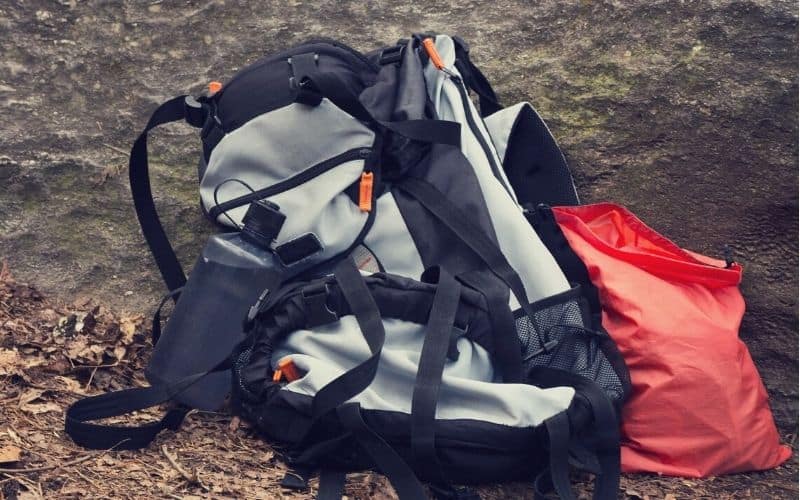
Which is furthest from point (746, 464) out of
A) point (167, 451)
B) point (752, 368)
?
point (167, 451)

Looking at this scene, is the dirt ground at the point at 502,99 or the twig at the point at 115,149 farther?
the twig at the point at 115,149

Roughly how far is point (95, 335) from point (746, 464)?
5.46ft

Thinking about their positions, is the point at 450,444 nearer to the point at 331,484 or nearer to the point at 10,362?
the point at 331,484

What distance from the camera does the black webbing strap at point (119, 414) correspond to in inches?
74.2

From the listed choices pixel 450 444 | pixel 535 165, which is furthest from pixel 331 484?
pixel 535 165

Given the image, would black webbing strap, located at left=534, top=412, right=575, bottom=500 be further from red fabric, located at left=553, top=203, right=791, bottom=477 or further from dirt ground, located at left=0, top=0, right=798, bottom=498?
dirt ground, located at left=0, top=0, right=798, bottom=498

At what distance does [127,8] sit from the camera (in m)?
2.81

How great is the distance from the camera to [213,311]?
6.94 ft

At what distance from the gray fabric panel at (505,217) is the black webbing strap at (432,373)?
22cm

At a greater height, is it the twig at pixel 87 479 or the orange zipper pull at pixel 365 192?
the orange zipper pull at pixel 365 192

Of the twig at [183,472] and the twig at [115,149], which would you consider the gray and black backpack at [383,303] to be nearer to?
the twig at [183,472]

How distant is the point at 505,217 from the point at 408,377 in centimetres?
50

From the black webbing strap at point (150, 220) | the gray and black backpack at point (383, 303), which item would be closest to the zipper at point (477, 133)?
the gray and black backpack at point (383, 303)

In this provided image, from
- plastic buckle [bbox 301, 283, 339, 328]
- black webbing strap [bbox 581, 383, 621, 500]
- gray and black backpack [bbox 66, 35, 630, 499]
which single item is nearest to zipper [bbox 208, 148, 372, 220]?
gray and black backpack [bbox 66, 35, 630, 499]
